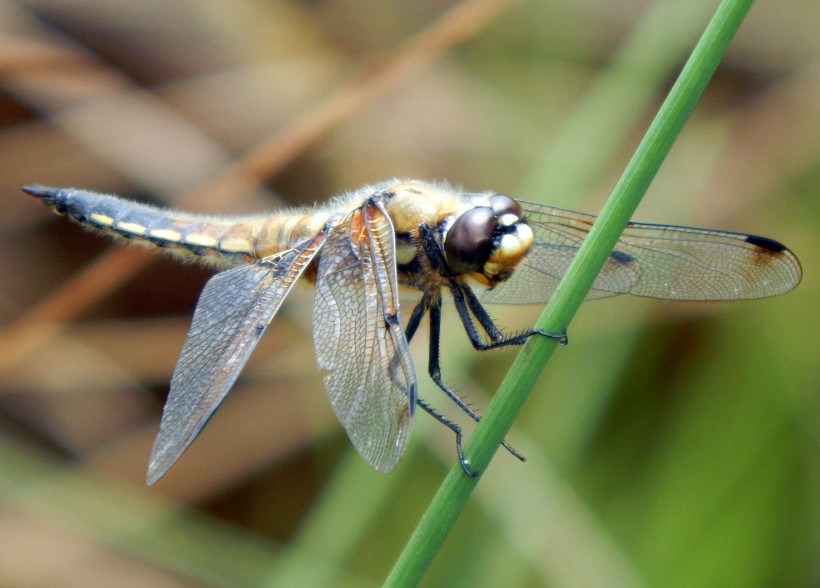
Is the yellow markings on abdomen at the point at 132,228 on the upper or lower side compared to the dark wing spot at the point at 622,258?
lower

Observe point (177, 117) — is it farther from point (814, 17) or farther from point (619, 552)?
point (814, 17)

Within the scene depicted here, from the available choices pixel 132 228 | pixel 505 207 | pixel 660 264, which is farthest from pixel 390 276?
pixel 132 228

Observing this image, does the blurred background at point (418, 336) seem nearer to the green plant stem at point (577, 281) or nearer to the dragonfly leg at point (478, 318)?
the dragonfly leg at point (478, 318)

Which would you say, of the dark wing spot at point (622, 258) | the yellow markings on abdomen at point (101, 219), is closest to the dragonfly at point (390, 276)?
the dark wing spot at point (622, 258)

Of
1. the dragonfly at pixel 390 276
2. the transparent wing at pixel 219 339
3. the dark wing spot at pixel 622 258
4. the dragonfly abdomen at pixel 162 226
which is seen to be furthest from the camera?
the dragonfly abdomen at pixel 162 226

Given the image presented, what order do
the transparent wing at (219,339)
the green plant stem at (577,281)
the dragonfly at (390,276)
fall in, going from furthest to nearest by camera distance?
1. the dragonfly at (390,276)
2. the transparent wing at (219,339)
3. the green plant stem at (577,281)

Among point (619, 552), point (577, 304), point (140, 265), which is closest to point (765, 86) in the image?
point (619, 552)
